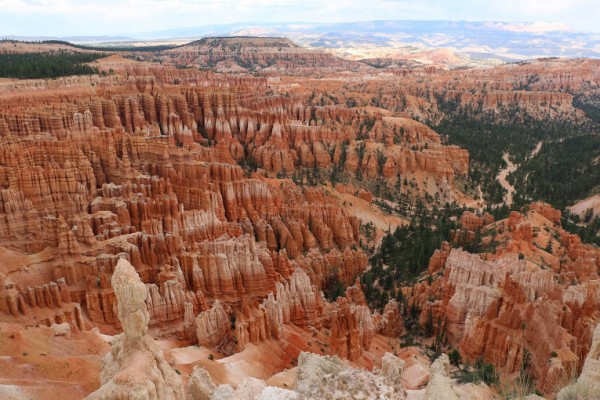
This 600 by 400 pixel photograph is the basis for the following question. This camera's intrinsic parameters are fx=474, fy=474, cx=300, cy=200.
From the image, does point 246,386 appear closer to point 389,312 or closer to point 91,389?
point 91,389

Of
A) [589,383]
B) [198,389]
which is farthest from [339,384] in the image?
[589,383]

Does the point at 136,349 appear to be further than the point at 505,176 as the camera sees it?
No

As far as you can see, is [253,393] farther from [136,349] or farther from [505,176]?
[505,176]

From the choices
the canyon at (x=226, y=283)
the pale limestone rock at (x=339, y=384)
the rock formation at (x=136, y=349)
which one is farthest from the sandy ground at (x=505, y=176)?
the rock formation at (x=136, y=349)

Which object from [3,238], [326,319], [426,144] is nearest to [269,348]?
[326,319]

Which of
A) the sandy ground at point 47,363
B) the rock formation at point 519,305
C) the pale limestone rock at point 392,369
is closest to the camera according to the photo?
the sandy ground at point 47,363

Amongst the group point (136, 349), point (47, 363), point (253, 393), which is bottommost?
point (47, 363)

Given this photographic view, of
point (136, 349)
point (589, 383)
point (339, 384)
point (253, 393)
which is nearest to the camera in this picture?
point (339, 384)

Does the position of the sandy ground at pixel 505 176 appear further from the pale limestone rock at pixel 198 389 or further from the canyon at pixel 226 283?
the pale limestone rock at pixel 198 389

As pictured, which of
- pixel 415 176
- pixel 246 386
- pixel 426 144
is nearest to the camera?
pixel 246 386
